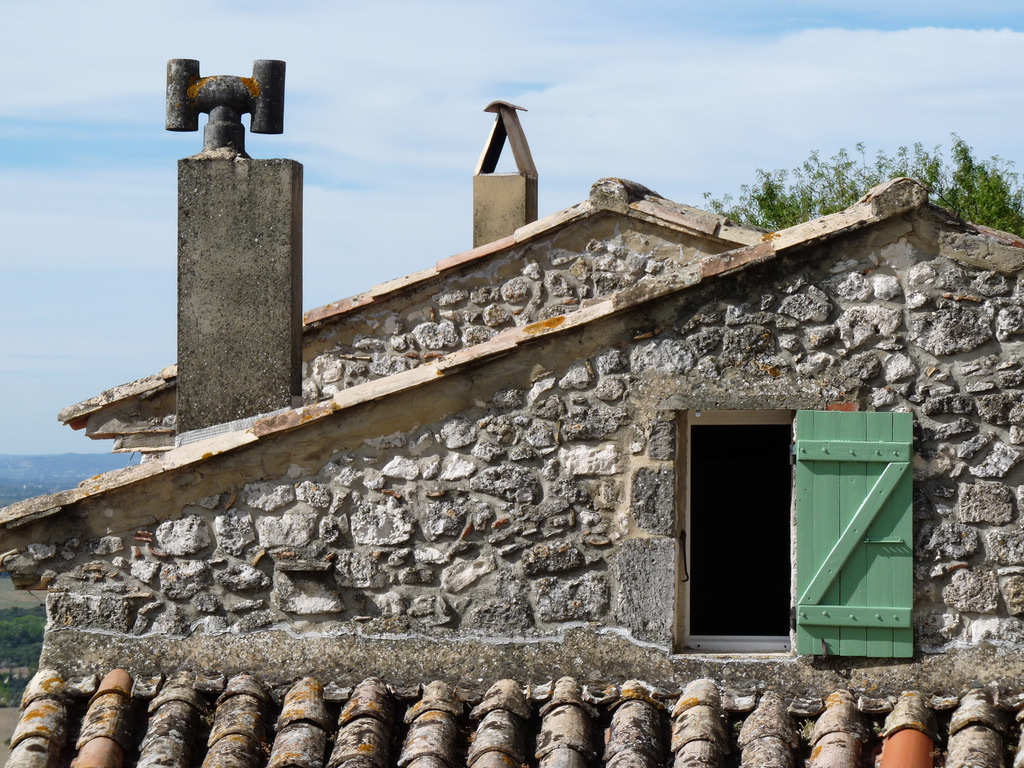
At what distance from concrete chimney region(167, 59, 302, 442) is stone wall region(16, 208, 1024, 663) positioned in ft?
2.50

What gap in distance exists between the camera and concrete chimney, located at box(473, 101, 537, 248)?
9.93 m

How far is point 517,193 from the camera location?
391 inches

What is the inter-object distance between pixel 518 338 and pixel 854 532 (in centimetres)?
181

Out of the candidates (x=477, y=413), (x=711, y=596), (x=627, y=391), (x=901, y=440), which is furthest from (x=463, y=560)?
(x=711, y=596)

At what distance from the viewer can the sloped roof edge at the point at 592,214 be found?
26.6ft

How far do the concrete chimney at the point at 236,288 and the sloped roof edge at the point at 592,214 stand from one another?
7.75ft

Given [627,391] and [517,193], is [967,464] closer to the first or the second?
[627,391]

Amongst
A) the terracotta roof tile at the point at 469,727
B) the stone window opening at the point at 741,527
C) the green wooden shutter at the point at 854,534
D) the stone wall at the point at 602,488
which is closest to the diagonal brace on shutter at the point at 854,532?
the green wooden shutter at the point at 854,534

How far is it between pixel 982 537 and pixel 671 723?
1688 mm

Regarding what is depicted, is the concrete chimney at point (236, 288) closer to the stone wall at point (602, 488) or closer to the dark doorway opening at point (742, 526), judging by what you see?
the stone wall at point (602, 488)

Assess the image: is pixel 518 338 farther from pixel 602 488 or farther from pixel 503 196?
pixel 503 196

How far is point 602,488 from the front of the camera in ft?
18.2

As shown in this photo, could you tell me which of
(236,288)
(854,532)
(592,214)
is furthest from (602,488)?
(592,214)

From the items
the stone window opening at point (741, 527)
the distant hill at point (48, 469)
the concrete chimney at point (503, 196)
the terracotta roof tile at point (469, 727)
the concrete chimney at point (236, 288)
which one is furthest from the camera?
the distant hill at point (48, 469)
